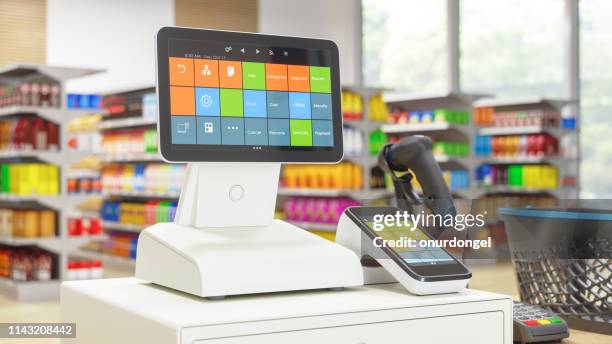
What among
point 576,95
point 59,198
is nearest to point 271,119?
point 59,198

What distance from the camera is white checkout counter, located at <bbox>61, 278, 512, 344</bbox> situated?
119 cm

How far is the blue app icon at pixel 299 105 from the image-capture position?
1537 millimetres

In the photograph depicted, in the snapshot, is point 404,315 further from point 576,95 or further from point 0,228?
point 576,95

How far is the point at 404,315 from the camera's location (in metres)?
1.33

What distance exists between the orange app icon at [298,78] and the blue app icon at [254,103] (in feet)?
0.22

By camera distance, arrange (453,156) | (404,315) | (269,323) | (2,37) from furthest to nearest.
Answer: (2,37) < (453,156) < (404,315) < (269,323)

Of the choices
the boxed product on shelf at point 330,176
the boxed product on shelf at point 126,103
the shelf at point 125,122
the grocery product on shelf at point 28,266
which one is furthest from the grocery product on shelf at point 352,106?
the grocery product on shelf at point 28,266

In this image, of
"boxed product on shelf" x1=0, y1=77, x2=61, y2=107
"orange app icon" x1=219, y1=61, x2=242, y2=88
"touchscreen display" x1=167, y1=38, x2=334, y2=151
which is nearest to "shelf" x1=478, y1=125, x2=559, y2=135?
"boxed product on shelf" x1=0, y1=77, x2=61, y2=107

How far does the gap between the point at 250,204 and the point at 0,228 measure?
597 cm

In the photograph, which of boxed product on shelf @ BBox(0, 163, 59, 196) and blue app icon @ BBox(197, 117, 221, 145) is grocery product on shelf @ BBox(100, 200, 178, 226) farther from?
blue app icon @ BBox(197, 117, 221, 145)

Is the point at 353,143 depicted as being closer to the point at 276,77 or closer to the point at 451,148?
the point at 451,148

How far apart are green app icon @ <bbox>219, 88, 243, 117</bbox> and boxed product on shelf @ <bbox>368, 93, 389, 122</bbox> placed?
6.81 metres

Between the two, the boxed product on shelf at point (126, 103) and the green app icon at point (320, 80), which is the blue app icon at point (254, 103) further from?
the boxed product on shelf at point (126, 103)

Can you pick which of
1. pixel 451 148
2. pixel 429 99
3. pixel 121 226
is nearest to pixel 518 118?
pixel 429 99
